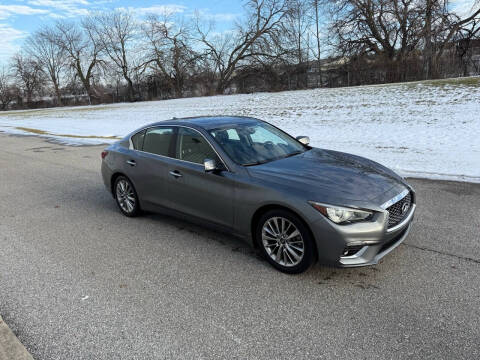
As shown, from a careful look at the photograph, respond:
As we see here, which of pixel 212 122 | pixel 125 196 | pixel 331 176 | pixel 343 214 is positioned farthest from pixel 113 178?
pixel 343 214

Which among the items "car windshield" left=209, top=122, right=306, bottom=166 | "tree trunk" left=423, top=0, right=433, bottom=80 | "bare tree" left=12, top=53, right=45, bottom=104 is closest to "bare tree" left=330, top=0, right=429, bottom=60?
"tree trunk" left=423, top=0, right=433, bottom=80

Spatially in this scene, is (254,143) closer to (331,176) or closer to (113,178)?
(331,176)

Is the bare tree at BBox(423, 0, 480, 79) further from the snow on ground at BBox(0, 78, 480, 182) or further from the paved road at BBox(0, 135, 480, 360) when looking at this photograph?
the paved road at BBox(0, 135, 480, 360)

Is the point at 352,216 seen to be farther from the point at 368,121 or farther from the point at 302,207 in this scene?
the point at 368,121

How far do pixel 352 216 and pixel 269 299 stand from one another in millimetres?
1065

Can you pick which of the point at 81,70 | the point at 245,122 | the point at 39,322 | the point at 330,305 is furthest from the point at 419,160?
the point at 81,70

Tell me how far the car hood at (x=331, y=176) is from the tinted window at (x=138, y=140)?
2129 millimetres

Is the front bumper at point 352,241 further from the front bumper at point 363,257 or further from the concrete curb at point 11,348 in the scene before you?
the concrete curb at point 11,348

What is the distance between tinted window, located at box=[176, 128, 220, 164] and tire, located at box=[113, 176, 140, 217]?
1.20 m

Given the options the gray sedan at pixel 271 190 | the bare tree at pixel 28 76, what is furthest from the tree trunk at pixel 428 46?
the bare tree at pixel 28 76

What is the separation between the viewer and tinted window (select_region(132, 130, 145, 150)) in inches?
218

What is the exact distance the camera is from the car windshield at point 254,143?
4.43 meters

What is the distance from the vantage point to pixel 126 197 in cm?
576

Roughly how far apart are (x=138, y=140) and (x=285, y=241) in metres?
2.94
